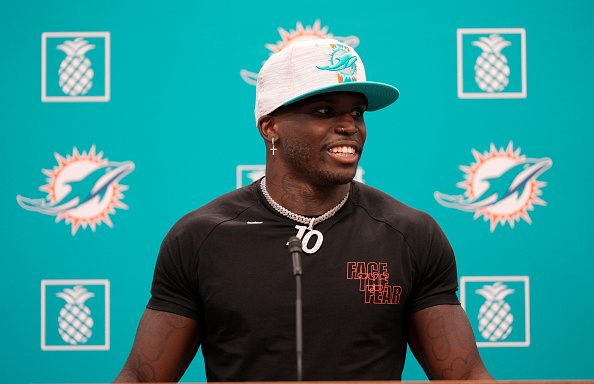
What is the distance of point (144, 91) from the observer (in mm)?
1921

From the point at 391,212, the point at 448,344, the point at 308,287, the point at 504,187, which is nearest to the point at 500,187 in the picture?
the point at 504,187

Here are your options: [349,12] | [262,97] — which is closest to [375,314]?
[262,97]

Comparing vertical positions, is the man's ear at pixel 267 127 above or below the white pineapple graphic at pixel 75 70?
below

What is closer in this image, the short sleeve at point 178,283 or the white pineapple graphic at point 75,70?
the short sleeve at point 178,283

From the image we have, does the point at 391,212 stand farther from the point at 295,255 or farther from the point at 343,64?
the point at 295,255

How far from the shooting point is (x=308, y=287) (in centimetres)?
122

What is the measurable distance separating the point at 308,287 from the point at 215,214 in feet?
0.91

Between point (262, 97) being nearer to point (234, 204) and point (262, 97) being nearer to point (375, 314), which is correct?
point (234, 204)

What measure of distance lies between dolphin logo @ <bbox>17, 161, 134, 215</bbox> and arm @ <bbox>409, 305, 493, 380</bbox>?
3.67 ft

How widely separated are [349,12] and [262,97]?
733 mm

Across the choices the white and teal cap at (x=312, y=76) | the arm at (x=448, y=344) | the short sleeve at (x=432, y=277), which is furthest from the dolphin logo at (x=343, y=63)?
the arm at (x=448, y=344)

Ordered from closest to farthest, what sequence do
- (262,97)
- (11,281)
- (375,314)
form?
(375,314) < (262,97) < (11,281)

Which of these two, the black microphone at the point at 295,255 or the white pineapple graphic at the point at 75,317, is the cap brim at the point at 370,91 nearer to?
the black microphone at the point at 295,255

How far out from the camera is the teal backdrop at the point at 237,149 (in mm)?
1894
